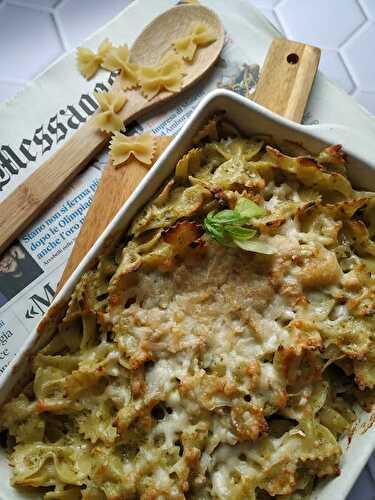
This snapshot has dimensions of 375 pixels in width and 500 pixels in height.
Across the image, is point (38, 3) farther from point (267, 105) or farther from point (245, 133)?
point (245, 133)

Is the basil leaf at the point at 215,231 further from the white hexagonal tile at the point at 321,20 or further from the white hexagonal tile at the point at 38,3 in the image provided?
the white hexagonal tile at the point at 38,3

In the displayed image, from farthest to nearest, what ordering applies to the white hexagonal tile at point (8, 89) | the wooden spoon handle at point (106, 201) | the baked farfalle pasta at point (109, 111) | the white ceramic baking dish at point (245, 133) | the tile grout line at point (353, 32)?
the tile grout line at point (353, 32), the white hexagonal tile at point (8, 89), the baked farfalle pasta at point (109, 111), the wooden spoon handle at point (106, 201), the white ceramic baking dish at point (245, 133)

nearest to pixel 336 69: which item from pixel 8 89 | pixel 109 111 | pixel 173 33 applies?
pixel 173 33

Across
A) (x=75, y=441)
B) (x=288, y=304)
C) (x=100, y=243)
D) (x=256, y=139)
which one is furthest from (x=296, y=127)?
(x=75, y=441)

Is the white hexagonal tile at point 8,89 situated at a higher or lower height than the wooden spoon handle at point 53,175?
higher

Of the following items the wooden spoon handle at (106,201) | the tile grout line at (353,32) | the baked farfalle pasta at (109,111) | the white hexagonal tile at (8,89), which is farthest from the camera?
the tile grout line at (353,32)

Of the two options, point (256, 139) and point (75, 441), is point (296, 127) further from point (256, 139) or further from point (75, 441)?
point (75, 441)

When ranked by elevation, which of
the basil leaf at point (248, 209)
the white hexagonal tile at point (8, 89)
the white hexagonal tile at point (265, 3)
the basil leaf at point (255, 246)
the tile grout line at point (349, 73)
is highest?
the white hexagonal tile at point (8, 89)

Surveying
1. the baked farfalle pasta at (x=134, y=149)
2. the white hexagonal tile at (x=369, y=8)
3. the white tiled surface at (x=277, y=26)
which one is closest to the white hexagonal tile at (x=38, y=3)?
the white tiled surface at (x=277, y=26)
